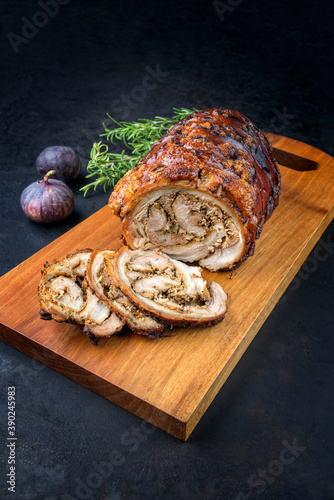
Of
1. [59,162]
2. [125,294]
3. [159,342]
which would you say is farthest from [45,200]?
[159,342]

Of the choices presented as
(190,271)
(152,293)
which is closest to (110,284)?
(152,293)

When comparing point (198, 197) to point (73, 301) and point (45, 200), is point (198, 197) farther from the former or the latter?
point (45, 200)

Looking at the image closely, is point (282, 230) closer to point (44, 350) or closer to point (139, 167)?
point (139, 167)

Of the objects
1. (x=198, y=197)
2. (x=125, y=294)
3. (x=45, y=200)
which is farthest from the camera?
(x=45, y=200)

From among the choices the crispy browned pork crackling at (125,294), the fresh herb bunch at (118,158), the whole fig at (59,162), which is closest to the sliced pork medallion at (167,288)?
the crispy browned pork crackling at (125,294)

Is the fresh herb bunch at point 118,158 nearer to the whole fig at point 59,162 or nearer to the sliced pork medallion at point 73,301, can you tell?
the whole fig at point 59,162
